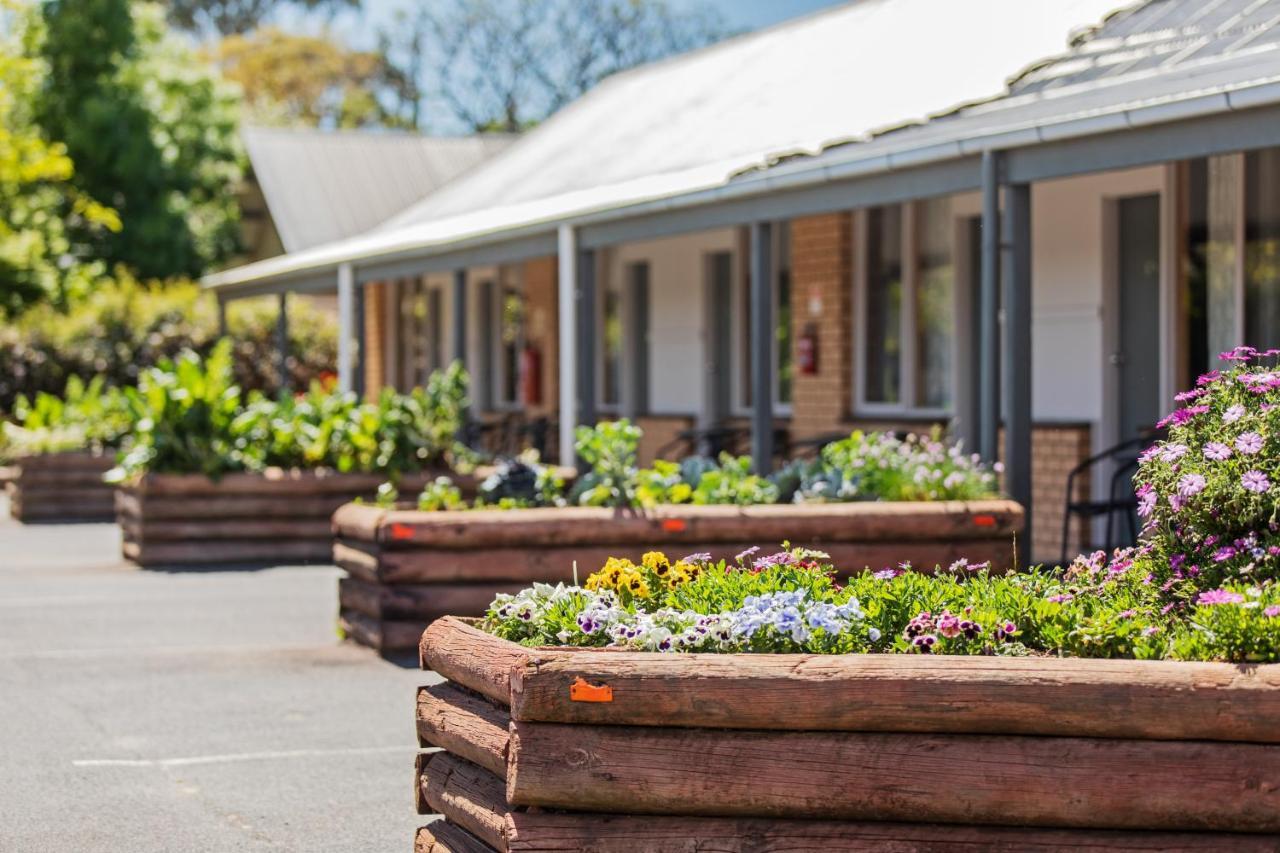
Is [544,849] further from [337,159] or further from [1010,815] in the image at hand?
[337,159]

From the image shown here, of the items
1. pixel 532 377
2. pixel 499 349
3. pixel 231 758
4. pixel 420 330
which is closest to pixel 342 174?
pixel 420 330

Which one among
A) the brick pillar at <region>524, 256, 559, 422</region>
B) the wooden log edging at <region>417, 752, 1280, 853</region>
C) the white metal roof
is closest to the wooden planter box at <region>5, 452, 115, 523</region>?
the white metal roof

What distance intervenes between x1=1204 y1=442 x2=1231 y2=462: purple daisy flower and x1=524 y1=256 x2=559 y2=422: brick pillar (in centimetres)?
1670

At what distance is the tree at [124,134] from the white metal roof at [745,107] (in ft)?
50.5

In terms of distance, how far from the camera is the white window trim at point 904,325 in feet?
47.5

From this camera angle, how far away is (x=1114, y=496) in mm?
11758

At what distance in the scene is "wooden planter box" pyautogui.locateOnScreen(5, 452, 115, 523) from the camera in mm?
19344

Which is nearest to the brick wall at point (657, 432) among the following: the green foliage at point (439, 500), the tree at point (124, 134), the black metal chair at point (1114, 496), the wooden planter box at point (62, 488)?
the wooden planter box at point (62, 488)

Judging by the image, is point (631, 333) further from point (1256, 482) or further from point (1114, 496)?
point (1256, 482)

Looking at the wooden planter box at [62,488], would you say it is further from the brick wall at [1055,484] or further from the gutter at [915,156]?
the brick wall at [1055,484]

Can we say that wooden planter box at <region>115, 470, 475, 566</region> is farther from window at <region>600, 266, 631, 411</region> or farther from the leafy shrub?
the leafy shrub

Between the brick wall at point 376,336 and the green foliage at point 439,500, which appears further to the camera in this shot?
Answer: the brick wall at point 376,336

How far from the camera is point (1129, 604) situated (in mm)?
4988

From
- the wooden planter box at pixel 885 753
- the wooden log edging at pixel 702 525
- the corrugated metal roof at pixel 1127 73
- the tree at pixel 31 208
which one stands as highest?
the tree at pixel 31 208
